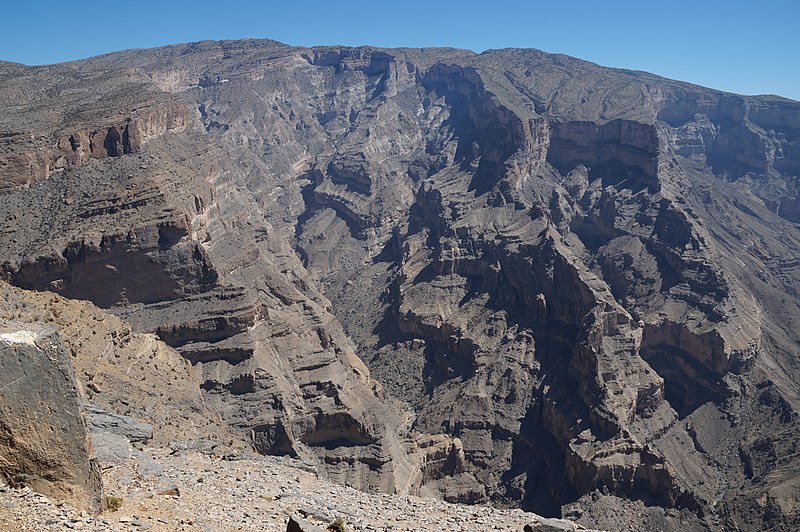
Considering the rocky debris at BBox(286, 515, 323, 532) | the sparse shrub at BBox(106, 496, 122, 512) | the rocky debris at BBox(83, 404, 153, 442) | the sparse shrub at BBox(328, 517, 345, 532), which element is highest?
the rocky debris at BBox(83, 404, 153, 442)

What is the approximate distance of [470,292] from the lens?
9181cm

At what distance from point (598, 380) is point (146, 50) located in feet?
545

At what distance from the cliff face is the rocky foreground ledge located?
2232 cm

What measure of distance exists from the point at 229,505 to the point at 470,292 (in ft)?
230

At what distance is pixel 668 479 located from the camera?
54.8 metres

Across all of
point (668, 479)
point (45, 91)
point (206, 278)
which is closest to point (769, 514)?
point (668, 479)

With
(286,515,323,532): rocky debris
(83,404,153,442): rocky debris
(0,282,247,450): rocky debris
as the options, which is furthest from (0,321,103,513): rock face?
(0,282,247,450): rocky debris

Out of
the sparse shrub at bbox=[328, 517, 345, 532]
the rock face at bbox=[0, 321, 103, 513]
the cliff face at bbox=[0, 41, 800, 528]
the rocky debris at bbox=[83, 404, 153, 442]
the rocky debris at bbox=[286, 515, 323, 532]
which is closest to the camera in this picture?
the rock face at bbox=[0, 321, 103, 513]

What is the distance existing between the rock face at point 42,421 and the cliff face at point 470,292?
3493cm

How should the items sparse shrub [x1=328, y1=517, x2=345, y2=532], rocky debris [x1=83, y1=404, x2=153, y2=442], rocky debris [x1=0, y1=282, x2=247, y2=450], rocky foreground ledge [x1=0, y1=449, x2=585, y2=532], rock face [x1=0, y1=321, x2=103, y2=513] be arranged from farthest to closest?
1. rocky debris [x1=0, y1=282, x2=247, y2=450]
2. rocky debris [x1=83, y1=404, x2=153, y2=442]
3. sparse shrub [x1=328, y1=517, x2=345, y2=532]
4. rocky foreground ledge [x1=0, y1=449, x2=585, y2=532]
5. rock face [x1=0, y1=321, x2=103, y2=513]

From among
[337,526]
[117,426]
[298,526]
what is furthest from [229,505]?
[117,426]

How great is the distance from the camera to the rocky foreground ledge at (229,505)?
16.9m

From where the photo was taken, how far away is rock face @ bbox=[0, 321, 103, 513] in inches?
653

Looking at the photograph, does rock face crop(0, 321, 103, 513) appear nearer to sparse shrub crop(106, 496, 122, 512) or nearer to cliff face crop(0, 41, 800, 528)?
sparse shrub crop(106, 496, 122, 512)
